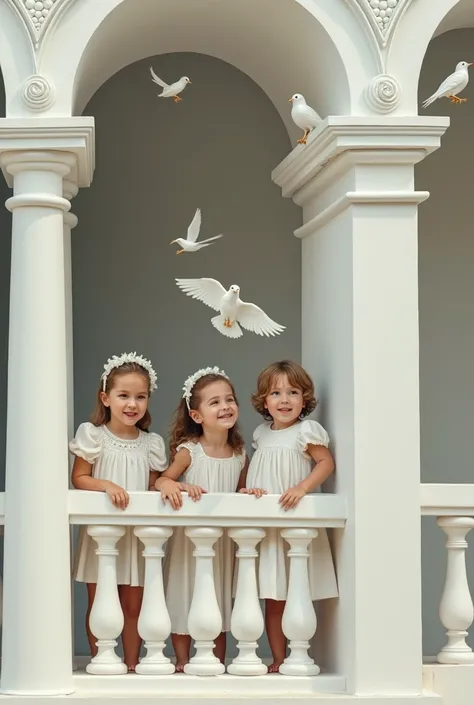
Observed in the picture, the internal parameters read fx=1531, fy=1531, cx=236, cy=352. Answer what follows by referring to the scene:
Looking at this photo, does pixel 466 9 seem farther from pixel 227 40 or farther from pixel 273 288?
pixel 273 288

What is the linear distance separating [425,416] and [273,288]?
1155mm

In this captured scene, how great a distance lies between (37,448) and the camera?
267 inches

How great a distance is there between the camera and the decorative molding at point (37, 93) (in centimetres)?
682

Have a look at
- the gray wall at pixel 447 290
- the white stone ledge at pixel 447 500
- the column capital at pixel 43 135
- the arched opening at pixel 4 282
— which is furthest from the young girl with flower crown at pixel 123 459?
the gray wall at pixel 447 290

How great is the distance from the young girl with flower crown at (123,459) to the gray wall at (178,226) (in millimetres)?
1389

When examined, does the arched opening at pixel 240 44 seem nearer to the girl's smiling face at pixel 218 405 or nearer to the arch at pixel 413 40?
the arch at pixel 413 40

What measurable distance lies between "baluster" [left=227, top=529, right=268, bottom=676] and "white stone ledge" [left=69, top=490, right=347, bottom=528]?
7 centimetres

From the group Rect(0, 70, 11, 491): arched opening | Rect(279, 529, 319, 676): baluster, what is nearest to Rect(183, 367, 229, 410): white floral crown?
Rect(279, 529, 319, 676): baluster

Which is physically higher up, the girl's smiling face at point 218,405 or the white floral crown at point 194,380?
the white floral crown at point 194,380

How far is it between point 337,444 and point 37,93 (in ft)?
6.97

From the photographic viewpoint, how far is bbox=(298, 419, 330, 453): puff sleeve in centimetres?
720

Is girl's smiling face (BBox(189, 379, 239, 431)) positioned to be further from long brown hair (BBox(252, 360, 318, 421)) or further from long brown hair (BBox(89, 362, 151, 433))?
long brown hair (BBox(89, 362, 151, 433))

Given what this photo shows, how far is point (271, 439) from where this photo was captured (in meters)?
7.36

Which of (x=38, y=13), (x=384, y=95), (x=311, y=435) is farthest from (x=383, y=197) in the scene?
(x=38, y=13)
